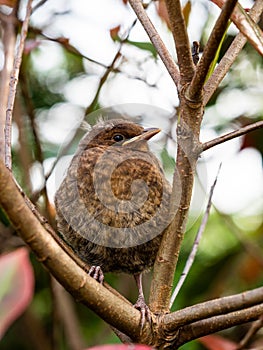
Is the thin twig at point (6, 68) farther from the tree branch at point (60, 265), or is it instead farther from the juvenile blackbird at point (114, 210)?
the tree branch at point (60, 265)

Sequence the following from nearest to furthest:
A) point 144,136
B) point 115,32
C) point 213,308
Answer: point 213,308 → point 144,136 → point 115,32

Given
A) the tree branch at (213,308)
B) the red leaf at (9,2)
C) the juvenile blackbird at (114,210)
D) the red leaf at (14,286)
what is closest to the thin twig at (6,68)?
the red leaf at (9,2)

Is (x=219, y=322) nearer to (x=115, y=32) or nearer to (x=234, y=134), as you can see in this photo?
(x=234, y=134)

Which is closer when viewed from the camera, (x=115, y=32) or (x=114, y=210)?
(x=114, y=210)

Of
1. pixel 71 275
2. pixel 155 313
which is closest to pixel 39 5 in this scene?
pixel 155 313

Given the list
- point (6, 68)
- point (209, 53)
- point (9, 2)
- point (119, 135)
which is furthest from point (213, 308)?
point (9, 2)

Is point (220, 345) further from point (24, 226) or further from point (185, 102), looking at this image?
point (24, 226)
